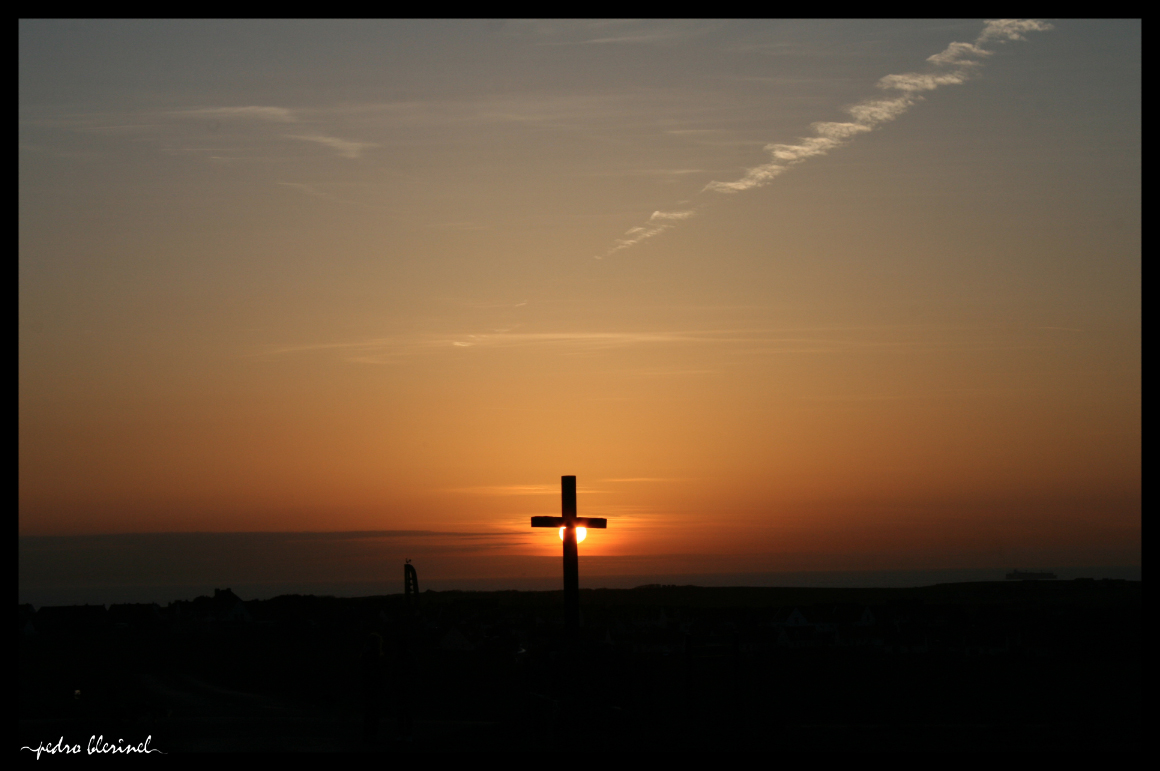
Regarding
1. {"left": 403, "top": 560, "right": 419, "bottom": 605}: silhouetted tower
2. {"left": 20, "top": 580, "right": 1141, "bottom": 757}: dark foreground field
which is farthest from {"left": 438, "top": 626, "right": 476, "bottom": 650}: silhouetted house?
{"left": 403, "top": 560, "right": 419, "bottom": 605}: silhouetted tower

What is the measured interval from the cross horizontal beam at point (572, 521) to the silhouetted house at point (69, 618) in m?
70.9

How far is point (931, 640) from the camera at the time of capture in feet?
269

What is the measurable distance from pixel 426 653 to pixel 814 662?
54.9 ft

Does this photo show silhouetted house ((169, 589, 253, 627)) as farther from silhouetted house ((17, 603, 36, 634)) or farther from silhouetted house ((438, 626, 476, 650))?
silhouetted house ((438, 626, 476, 650))

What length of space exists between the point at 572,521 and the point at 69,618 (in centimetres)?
7986

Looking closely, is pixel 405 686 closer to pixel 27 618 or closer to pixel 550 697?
pixel 550 697

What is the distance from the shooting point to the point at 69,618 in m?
88.2

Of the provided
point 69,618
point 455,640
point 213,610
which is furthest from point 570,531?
point 213,610

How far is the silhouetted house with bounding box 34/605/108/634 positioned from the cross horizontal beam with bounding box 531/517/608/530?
70875 millimetres

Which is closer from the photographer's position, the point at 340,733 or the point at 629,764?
the point at 629,764
